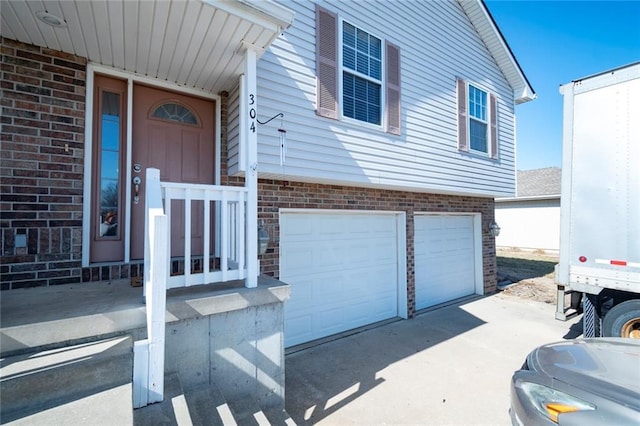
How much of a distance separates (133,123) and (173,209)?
3.54ft

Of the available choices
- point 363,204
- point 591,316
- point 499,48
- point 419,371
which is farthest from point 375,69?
point 591,316

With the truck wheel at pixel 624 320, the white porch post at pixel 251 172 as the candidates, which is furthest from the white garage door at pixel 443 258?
the white porch post at pixel 251 172

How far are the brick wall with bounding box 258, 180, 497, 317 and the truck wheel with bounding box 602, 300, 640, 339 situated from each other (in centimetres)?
290

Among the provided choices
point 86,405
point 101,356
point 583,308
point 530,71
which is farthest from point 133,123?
point 530,71

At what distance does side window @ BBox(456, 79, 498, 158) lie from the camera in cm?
650

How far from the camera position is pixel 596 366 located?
2.19 m

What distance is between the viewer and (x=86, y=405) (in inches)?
64.7

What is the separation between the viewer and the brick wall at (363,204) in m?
4.34

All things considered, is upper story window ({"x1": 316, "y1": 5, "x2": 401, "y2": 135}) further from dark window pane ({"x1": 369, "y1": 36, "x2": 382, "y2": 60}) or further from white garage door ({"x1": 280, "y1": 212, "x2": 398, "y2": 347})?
white garage door ({"x1": 280, "y1": 212, "x2": 398, "y2": 347})

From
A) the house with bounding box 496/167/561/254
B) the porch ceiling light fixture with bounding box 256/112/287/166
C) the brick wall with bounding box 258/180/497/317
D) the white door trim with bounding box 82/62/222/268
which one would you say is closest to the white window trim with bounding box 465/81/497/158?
the brick wall with bounding box 258/180/497/317

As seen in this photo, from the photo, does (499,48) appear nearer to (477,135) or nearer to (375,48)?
(477,135)

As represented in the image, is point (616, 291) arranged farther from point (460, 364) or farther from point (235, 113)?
point (235, 113)

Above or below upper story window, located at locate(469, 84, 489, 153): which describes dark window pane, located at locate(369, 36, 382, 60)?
above

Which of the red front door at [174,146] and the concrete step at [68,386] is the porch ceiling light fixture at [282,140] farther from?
the concrete step at [68,386]
